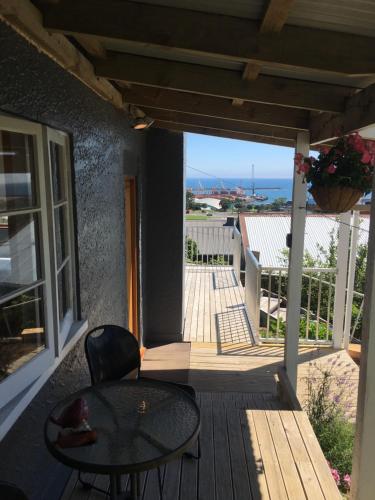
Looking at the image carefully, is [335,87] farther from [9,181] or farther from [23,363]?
[23,363]

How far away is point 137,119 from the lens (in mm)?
3758

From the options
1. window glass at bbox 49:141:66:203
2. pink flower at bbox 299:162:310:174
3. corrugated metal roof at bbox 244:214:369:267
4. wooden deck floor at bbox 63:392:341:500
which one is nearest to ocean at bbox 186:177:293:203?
corrugated metal roof at bbox 244:214:369:267

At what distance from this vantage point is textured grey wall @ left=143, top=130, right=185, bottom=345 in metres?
5.49

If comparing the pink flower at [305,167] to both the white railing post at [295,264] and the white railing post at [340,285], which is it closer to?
the white railing post at [295,264]

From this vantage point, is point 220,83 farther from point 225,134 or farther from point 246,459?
point 246,459

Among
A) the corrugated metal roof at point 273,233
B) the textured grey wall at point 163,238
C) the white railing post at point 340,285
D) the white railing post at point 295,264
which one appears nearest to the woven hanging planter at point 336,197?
the white railing post at point 295,264

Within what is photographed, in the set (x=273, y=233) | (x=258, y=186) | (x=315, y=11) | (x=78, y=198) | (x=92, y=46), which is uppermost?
(x=92, y=46)

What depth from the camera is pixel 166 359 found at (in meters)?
5.00

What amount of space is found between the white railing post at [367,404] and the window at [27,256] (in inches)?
60.6

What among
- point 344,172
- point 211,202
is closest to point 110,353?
point 344,172

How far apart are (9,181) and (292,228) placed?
2445mm

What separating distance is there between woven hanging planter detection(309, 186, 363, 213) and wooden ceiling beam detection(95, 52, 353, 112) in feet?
1.57

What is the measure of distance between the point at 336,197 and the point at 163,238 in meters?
3.31

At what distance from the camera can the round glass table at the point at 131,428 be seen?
1556mm
